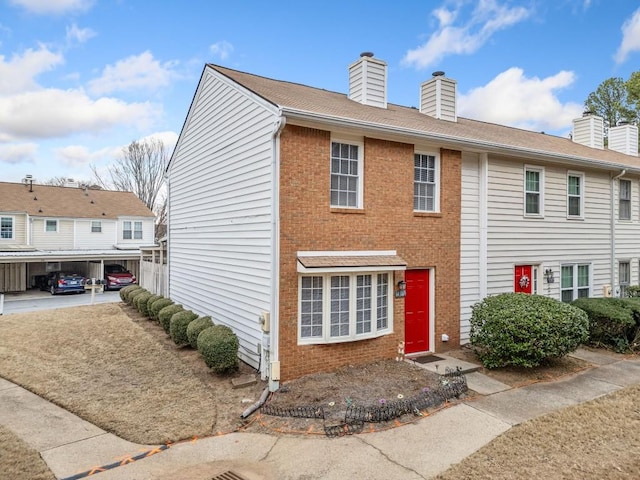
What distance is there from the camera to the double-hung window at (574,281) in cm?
1245

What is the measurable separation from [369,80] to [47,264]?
93.3 ft

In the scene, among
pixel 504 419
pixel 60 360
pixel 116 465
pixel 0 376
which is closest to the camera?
pixel 116 465

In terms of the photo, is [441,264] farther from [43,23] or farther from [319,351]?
[43,23]

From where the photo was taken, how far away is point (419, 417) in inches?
248

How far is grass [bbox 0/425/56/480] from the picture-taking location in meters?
4.67

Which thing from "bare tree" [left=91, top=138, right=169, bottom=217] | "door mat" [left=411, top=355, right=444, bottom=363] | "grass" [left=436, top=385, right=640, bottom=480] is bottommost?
"door mat" [left=411, top=355, right=444, bottom=363]

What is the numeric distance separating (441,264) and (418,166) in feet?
8.35

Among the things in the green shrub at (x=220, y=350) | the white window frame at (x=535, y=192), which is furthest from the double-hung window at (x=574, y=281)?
the green shrub at (x=220, y=350)

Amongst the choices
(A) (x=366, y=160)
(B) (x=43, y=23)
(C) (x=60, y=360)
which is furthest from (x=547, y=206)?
(B) (x=43, y=23)

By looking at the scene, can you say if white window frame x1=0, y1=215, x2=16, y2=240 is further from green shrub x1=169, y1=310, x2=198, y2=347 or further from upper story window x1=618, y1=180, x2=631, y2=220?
upper story window x1=618, y1=180, x2=631, y2=220

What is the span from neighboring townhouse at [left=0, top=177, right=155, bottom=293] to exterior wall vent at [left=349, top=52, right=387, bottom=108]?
2160cm

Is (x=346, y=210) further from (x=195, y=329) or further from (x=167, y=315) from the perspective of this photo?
(x=167, y=315)

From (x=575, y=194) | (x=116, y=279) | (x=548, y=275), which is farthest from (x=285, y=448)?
(x=116, y=279)

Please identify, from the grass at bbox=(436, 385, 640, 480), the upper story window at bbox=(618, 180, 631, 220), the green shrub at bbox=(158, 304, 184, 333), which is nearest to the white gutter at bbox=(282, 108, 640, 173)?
the upper story window at bbox=(618, 180, 631, 220)
